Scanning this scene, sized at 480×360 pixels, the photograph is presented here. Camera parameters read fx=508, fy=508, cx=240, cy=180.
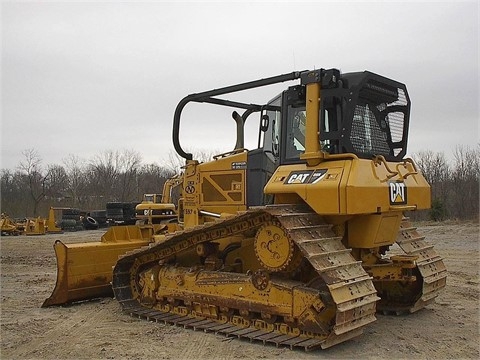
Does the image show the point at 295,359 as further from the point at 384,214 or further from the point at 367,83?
the point at 367,83

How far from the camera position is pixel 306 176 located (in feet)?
20.6

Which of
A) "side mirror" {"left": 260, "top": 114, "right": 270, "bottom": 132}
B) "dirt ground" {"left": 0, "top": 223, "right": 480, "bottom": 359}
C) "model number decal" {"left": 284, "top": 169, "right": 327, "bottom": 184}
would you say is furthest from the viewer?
"side mirror" {"left": 260, "top": 114, "right": 270, "bottom": 132}

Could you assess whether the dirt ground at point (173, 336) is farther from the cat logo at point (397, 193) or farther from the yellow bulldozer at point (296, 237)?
the cat logo at point (397, 193)

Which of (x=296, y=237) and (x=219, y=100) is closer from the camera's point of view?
(x=296, y=237)

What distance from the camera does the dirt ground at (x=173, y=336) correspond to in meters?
5.75

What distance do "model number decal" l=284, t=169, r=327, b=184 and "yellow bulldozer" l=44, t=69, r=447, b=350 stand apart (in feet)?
0.06

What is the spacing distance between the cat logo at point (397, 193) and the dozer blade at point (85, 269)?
15.9 feet

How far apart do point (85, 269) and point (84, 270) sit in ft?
0.08

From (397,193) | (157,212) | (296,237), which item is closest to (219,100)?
(157,212)

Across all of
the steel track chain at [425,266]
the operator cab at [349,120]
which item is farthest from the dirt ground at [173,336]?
the operator cab at [349,120]

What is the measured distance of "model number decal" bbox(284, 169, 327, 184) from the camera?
242 inches

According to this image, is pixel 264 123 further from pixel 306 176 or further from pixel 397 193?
pixel 397 193

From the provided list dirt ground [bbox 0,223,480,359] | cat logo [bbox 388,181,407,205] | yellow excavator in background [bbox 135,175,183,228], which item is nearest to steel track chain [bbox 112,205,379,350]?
dirt ground [bbox 0,223,480,359]

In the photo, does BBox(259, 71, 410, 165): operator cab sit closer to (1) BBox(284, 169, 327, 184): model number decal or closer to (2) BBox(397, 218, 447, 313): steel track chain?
(1) BBox(284, 169, 327, 184): model number decal
